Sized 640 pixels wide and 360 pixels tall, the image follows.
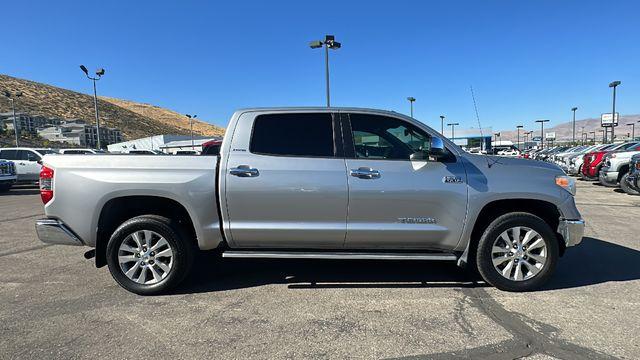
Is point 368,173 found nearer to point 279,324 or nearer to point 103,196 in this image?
point 279,324

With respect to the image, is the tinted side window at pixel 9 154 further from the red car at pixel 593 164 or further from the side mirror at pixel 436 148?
the red car at pixel 593 164

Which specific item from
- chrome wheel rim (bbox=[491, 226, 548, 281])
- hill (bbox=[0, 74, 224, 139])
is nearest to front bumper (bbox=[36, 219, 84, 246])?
chrome wheel rim (bbox=[491, 226, 548, 281])

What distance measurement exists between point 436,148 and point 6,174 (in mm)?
16965

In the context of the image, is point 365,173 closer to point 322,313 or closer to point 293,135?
point 293,135

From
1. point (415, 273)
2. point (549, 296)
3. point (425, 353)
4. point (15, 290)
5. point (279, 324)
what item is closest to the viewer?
point (425, 353)

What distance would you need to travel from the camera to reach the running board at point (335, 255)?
13.6ft

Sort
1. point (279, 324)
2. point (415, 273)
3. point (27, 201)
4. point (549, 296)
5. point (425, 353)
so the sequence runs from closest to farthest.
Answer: point (425, 353)
point (279, 324)
point (549, 296)
point (415, 273)
point (27, 201)

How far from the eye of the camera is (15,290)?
4395 millimetres

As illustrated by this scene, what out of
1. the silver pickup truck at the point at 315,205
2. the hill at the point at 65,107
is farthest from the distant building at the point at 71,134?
the silver pickup truck at the point at 315,205

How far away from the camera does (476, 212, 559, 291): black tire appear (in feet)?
13.6

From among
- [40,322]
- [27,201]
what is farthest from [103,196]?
[27,201]

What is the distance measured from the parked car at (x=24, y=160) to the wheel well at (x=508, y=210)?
60.6 feet

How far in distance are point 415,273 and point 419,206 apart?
111 cm

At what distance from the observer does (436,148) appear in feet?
13.3
